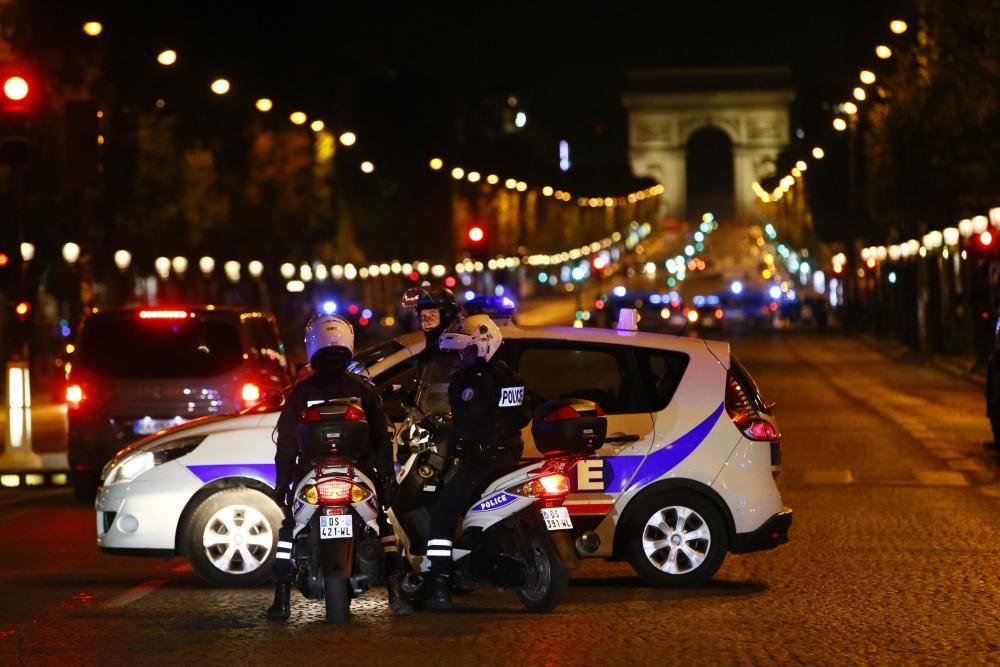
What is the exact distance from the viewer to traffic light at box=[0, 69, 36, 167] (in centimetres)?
1758

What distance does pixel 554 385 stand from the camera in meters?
13.0

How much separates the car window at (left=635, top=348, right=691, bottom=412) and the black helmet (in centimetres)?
103

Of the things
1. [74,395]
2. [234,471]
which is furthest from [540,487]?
[74,395]

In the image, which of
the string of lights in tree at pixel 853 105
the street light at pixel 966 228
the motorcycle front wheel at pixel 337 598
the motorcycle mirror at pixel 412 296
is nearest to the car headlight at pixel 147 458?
the motorcycle mirror at pixel 412 296

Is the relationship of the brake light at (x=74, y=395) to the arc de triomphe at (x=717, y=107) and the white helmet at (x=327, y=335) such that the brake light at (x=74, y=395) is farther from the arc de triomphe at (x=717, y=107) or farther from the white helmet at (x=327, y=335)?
the arc de triomphe at (x=717, y=107)

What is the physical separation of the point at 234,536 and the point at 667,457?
2.37 metres

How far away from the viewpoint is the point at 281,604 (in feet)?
31.5

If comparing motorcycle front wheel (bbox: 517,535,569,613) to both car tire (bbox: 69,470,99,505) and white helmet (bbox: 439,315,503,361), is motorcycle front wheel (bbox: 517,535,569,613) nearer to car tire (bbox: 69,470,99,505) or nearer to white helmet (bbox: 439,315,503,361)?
white helmet (bbox: 439,315,503,361)

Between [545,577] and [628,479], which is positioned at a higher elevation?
[628,479]

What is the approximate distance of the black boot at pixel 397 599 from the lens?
32.2ft

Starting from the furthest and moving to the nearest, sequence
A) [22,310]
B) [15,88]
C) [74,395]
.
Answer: [22,310] → [15,88] → [74,395]

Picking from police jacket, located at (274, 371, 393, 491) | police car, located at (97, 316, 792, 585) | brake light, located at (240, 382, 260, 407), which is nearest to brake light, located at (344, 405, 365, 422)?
police jacket, located at (274, 371, 393, 491)

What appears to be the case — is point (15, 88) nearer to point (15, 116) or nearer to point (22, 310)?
point (15, 116)

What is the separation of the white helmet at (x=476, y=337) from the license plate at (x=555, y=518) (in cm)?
78
